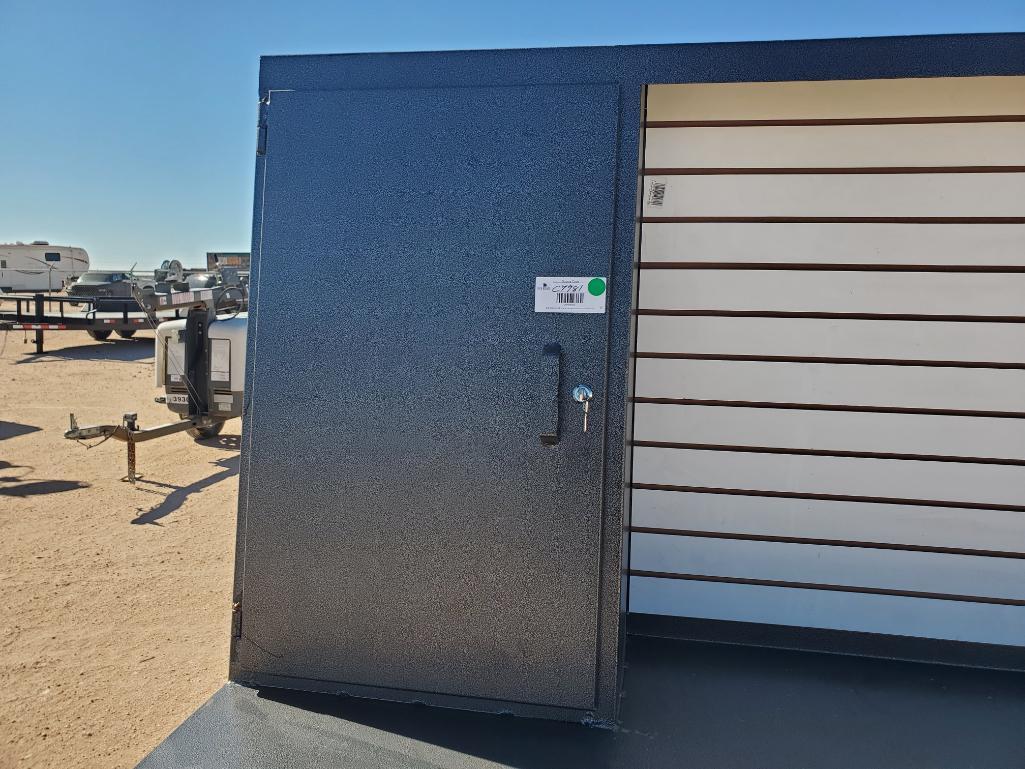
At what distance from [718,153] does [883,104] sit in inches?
24.8

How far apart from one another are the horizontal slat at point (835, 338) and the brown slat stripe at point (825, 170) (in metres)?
0.58

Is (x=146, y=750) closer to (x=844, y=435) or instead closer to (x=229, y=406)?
(x=844, y=435)

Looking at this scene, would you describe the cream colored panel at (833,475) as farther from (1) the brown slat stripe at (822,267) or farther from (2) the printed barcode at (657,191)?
(2) the printed barcode at (657,191)

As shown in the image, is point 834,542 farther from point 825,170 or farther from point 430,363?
point 430,363

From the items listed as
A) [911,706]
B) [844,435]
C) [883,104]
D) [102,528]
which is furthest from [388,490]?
[102,528]

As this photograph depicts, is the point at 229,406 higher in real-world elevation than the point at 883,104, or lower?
lower

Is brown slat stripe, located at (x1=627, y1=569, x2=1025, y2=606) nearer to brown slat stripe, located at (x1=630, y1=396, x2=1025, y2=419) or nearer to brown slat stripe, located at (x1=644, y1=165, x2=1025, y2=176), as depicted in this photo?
brown slat stripe, located at (x1=630, y1=396, x2=1025, y2=419)

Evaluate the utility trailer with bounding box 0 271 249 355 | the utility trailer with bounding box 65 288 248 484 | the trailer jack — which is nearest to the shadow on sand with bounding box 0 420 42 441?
the utility trailer with bounding box 0 271 249 355

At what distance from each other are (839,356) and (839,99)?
0.99m

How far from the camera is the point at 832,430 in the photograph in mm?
3146

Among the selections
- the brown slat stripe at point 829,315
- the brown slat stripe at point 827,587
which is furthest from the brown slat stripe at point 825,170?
the brown slat stripe at point 827,587

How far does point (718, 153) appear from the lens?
121 inches

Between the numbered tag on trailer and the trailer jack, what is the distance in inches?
194

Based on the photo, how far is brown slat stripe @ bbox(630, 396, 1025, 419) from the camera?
3.05 m
